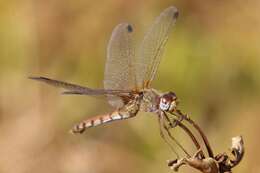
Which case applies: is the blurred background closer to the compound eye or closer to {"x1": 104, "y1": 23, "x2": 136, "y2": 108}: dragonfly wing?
{"x1": 104, "y1": 23, "x2": 136, "y2": 108}: dragonfly wing

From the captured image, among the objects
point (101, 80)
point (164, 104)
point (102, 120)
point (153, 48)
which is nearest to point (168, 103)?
point (164, 104)

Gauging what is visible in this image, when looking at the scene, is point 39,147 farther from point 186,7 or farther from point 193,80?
point 186,7

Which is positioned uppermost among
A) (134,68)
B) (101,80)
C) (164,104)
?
(101,80)

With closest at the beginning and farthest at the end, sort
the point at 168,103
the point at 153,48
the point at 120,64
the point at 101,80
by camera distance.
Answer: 1. the point at 168,103
2. the point at 153,48
3. the point at 120,64
4. the point at 101,80

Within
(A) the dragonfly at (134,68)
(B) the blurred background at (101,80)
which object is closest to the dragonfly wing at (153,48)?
(A) the dragonfly at (134,68)

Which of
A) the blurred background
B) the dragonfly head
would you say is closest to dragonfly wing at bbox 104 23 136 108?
the dragonfly head

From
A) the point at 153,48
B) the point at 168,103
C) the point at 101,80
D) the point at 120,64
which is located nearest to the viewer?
the point at 168,103

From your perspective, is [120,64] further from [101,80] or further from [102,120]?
[101,80]
